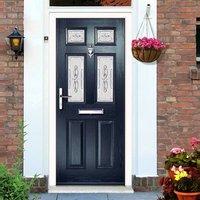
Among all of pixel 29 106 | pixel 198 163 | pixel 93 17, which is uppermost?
pixel 93 17

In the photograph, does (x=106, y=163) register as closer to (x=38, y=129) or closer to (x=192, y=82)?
(x=38, y=129)

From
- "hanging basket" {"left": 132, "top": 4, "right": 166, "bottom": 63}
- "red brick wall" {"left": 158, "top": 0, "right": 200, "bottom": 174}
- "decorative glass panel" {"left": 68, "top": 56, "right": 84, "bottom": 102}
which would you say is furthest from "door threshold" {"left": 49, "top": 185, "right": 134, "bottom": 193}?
"hanging basket" {"left": 132, "top": 4, "right": 166, "bottom": 63}

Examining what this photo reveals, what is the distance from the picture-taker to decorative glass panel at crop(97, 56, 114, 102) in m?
8.55

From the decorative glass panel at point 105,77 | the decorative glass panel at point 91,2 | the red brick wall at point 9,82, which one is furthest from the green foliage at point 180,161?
the decorative glass panel at point 91,2

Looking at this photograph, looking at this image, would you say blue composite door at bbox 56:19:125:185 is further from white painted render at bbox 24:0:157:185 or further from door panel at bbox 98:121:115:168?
white painted render at bbox 24:0:157:185

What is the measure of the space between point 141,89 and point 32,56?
1628 mm

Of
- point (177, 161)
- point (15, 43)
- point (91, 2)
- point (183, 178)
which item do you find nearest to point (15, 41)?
point (15, 43)

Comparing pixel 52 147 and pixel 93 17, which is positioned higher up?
pixel 93 17

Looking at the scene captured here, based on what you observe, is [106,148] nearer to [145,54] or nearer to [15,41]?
[145,54]

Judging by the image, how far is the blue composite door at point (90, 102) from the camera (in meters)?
8.52

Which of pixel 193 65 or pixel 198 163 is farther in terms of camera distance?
pixel 193 65

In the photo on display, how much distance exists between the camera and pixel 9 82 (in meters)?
8.28

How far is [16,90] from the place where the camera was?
8273 millimetres

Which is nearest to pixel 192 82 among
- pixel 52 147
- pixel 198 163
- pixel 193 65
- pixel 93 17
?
pixel 193 65
